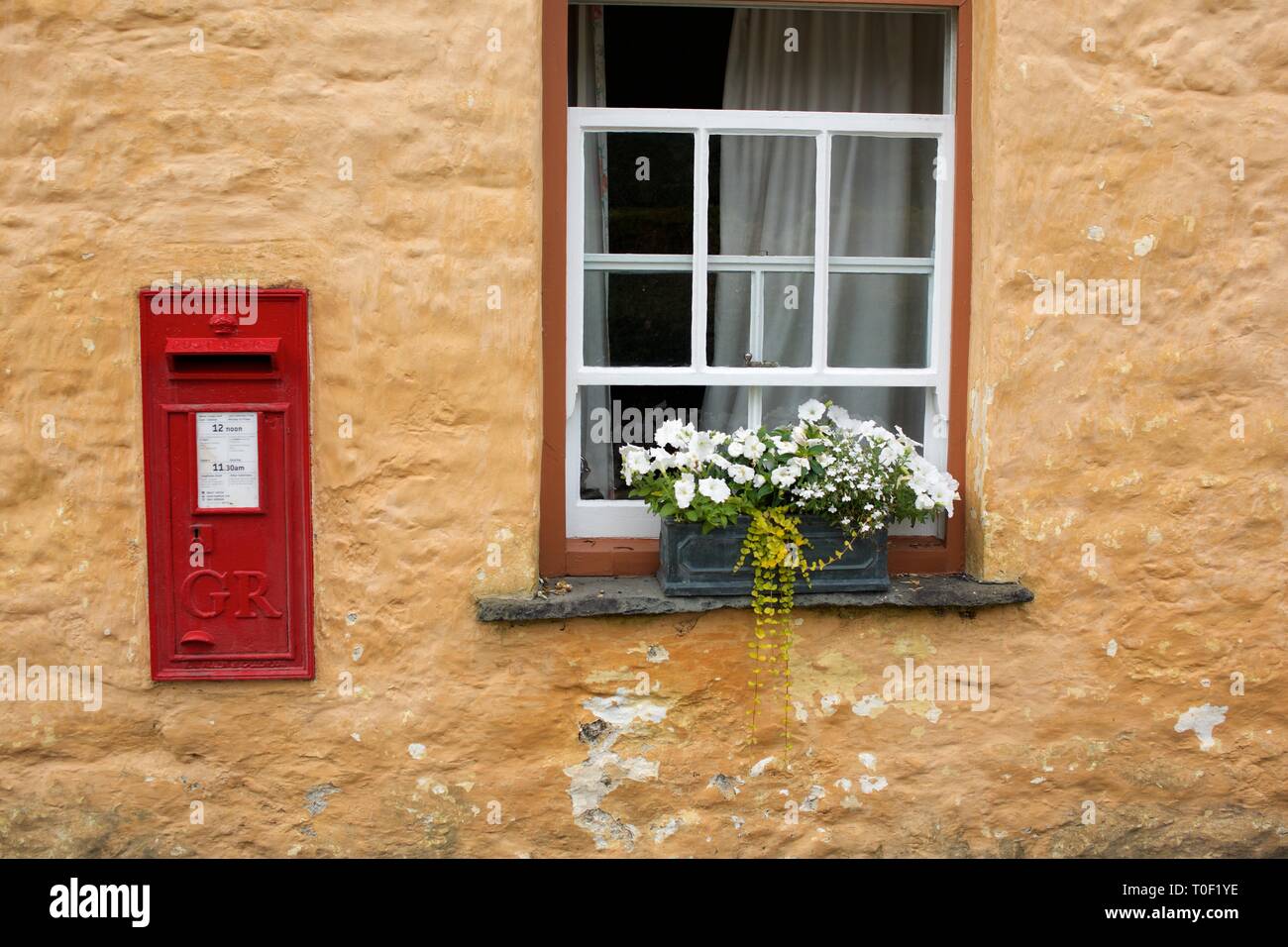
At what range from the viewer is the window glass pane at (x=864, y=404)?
420 cm

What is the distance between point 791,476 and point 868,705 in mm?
819

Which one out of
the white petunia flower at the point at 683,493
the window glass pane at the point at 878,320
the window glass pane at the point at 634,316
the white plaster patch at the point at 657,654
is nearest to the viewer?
the white petunia flower at the point at 683,493

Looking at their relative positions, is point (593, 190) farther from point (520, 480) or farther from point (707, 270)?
point (520, 480)

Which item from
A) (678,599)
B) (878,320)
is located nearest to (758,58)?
(878,320)

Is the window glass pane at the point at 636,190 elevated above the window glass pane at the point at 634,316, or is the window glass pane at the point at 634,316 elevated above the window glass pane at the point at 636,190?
the window glass pane at the point at 636,190

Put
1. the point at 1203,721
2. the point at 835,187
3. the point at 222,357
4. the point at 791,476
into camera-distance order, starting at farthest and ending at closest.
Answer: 1. the point at 835,187
2. the point at 1203,721
3. the point at 791,476
4. the point at 222,357

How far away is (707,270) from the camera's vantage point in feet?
13.5

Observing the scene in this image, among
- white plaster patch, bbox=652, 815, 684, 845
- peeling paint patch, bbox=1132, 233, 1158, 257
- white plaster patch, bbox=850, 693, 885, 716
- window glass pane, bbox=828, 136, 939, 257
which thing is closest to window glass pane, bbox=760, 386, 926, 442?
window glass pane, bbox=828, 136, 939, 257

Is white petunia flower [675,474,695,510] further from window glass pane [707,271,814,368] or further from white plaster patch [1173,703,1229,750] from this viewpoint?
white plaster patch [1173,703,1229,750]

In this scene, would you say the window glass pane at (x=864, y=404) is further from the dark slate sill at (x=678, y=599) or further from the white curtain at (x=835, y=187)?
the dark slate sill at (x=678, y=599)

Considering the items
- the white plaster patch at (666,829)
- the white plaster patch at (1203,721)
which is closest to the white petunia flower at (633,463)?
the white plaster patch at (666,829)

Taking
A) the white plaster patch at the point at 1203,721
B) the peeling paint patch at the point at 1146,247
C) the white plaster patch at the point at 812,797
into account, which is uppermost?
the peeling paint patch at the point at 1146,247

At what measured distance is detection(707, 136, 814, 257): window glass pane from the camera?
13.6ft

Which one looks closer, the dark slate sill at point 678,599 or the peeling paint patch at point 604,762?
the dark slate sill at point 678,599
